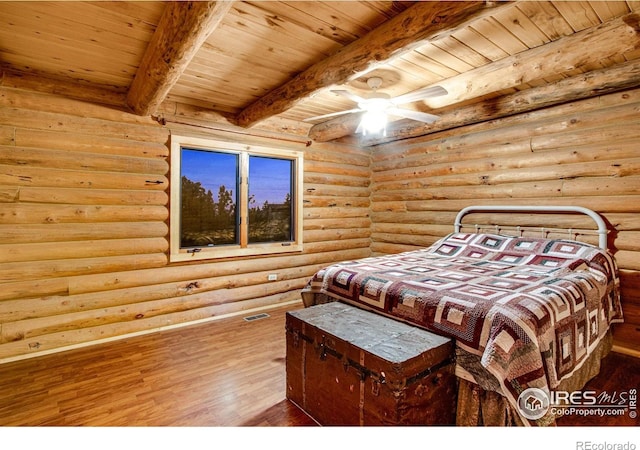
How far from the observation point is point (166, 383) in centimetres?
261

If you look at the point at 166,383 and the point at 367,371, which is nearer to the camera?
the point at 367,371

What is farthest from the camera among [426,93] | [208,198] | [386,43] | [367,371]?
[208,198]

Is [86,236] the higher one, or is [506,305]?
[86,236]

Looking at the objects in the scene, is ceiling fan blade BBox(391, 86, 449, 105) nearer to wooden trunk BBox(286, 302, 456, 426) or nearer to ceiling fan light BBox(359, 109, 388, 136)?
ceiling fan light BBox(359, 109, 388, 136)

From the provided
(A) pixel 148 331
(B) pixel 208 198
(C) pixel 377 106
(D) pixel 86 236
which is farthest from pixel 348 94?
(A) pixel 148 331

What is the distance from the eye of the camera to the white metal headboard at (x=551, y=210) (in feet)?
10.9

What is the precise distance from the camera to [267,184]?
470 cm

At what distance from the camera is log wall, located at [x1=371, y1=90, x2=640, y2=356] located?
3.23 meters

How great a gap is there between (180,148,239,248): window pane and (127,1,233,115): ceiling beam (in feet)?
3.26

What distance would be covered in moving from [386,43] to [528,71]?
146cm

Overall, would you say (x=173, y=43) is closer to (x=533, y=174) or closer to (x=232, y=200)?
(x=232, y=200)

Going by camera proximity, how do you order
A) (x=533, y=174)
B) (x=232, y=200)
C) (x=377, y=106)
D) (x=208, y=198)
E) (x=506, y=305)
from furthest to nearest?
(x=232, y=200)
(x=208, y=198)
(x=533, y=174)
(x=377, y=106)
(x=506, y=305)
